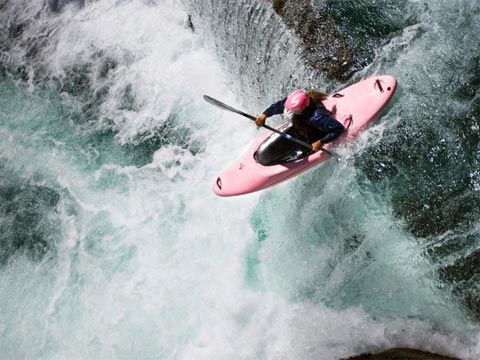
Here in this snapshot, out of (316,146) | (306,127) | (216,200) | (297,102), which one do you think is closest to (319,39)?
(306,127)

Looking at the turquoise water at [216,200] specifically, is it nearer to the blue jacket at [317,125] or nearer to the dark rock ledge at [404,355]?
the dark rock ledge at [404,355]

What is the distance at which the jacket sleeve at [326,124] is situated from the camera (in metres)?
6.63

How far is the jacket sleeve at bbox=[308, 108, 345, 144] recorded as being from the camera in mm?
6633

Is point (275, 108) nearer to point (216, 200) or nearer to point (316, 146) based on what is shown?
point (316, 146)

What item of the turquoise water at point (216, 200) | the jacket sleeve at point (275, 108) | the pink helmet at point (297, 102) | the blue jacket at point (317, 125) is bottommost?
the turquoise water at point (216, 200)

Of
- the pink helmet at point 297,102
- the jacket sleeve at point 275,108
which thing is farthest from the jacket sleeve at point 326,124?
the jacket sleeve at point 275,108

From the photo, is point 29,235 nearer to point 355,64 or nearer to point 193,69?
point 193,69

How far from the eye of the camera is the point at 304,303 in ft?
24.1

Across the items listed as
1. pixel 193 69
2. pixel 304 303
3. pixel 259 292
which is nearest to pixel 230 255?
pixel 259 292

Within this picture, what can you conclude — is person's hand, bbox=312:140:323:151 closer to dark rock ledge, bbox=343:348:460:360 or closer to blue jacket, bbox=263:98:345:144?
blue jacket, bbox=263:98:345:144

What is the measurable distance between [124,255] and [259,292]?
2683 millimetres

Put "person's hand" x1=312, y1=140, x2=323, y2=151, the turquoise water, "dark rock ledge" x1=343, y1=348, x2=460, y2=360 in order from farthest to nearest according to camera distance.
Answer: the turquoise water → "person's hand" x1=312, y1=140, x2=323, y2=151 → "dark rock ledge" x1=343, y1=348, x2=460, y2=360

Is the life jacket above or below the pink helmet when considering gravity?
below

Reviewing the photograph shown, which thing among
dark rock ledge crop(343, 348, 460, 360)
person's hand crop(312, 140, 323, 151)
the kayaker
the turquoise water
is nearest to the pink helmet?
the kayaker
